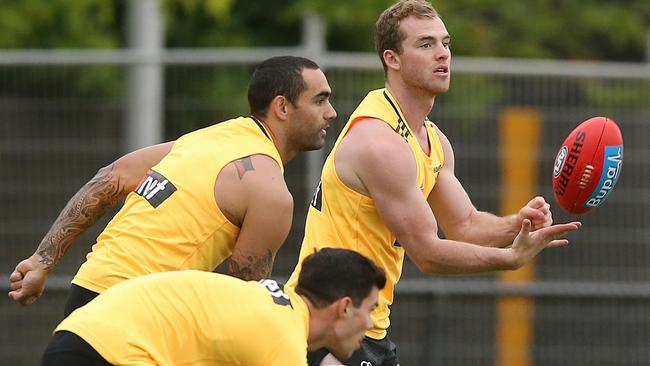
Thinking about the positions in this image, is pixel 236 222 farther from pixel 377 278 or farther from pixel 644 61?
pixel 644 61

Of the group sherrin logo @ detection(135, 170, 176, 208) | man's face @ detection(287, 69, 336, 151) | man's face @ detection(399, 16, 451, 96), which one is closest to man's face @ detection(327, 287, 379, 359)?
sherrin logo @ detection(135, 170, 176, 208)

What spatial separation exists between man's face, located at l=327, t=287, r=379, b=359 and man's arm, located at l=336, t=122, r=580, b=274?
90 centimetres

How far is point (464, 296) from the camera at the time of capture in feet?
36.9

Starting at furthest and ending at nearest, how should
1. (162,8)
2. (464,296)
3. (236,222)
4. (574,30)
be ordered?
(574,30) < (162,8) < (464,296) < (236,222)

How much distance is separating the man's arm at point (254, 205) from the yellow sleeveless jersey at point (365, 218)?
33 cm

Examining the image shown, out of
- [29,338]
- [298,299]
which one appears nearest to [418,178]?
[298,299]

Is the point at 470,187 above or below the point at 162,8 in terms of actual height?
below

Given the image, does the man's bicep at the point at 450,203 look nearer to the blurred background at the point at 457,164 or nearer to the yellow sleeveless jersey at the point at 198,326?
the yellow sleeveless jersey at the point at 198,326

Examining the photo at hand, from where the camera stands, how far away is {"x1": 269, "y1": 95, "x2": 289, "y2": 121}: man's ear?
7.05 meters

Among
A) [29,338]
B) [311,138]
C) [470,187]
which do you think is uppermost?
[311,138]

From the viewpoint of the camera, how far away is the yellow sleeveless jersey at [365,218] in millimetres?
7035

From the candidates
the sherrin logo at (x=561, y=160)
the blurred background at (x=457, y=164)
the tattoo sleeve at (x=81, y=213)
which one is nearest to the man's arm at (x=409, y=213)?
the sherrin logo at (x=561, y=160)

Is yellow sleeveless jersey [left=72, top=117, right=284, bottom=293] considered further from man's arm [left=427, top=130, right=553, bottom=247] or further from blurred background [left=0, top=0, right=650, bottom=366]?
blurred background [left=0, top=0, right=650, bottom=366]

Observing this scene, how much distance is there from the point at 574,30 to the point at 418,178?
25.0 feet
